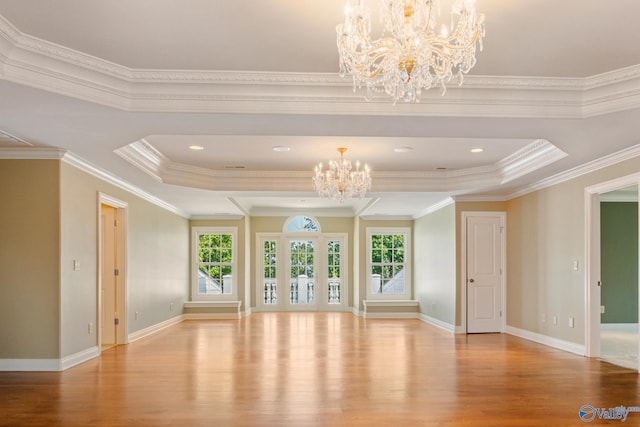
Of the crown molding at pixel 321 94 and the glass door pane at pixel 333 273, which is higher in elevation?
the crown molding at pixel 321 94

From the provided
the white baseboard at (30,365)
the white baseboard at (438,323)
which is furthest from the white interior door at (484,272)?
the white baseboard at (30,365)

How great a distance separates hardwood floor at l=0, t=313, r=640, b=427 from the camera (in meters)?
4.33

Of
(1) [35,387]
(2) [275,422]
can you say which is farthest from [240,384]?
(1) [35,387]

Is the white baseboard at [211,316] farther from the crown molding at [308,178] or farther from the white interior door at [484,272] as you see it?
the white interior door at [484,272]

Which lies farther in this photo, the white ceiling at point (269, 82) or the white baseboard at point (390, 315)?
the white baseboard at point (390, 315)

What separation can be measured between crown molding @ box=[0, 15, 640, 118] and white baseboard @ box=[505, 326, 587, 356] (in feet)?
12.4

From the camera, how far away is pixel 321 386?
5.36 metres

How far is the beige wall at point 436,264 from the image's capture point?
10.2 metres

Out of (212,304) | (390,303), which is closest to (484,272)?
(390,303)

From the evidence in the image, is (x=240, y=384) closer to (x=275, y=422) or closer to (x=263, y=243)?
(x=275, y=422)

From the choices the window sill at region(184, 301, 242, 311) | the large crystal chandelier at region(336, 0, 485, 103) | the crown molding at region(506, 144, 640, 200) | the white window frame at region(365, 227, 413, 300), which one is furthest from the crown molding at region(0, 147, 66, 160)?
the white window frame at region(365, 227, 413, 300)

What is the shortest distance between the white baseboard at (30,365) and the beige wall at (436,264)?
656 centimetres

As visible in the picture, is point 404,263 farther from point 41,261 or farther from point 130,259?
point 41,261

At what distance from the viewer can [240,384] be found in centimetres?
546
